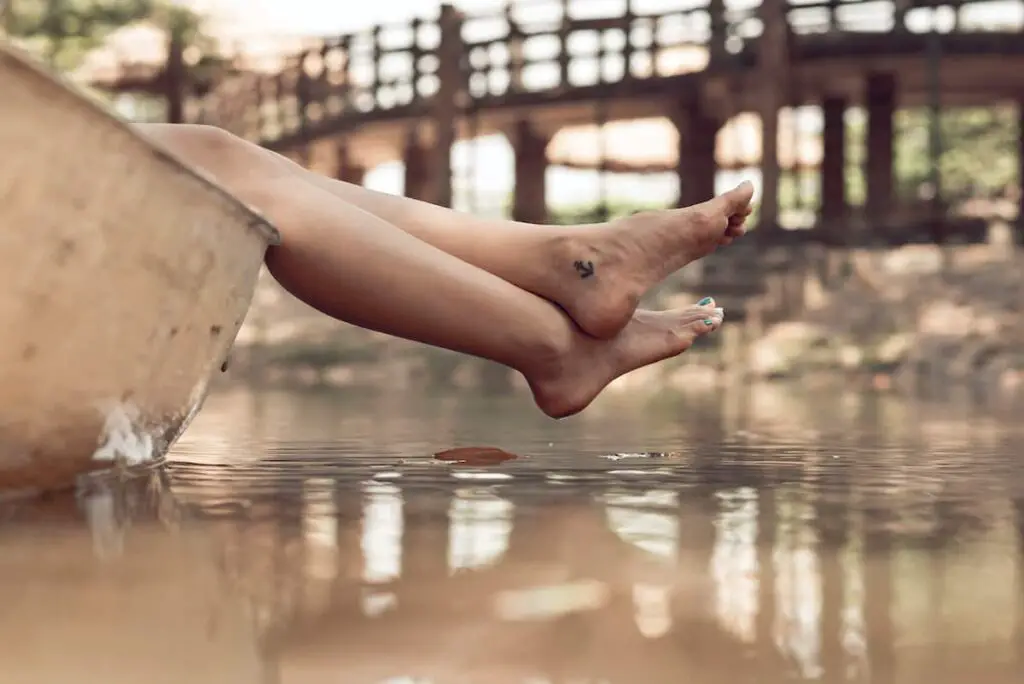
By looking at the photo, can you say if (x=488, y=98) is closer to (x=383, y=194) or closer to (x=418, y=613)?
(x=383, y=194)

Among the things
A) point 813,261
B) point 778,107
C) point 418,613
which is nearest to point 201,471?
point 418,613

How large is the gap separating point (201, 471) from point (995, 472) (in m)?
1.31

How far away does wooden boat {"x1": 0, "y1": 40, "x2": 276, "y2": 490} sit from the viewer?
1811 millimetres

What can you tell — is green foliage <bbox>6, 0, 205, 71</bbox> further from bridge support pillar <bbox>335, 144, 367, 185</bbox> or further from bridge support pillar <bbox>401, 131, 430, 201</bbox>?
bridge support pillar <bbox>401, 131, 430, 201</bbox>

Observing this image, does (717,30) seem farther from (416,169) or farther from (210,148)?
(210,148)

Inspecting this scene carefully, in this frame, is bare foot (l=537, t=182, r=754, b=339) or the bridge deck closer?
bare foot (l=537, t=182, r=754, b=339)

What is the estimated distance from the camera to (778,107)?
9.51 metres

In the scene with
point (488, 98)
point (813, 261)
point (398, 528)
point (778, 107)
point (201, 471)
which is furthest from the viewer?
point (488, 98)

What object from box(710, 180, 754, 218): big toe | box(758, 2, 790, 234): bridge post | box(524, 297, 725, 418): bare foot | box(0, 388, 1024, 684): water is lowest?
box(0, 388, 1024, 684): water

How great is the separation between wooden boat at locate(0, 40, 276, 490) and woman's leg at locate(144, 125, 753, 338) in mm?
348

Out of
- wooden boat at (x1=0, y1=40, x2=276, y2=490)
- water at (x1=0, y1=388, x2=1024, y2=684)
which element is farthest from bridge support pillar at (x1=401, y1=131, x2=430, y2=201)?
wooden boat at (x1=0, y1=40, x2=276, y2=490)

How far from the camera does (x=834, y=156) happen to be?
1202 cm

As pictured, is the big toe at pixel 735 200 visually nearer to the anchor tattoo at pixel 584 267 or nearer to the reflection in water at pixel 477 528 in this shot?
the anchor tattoo at pixel 584 267

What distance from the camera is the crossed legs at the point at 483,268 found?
7.24 feet
